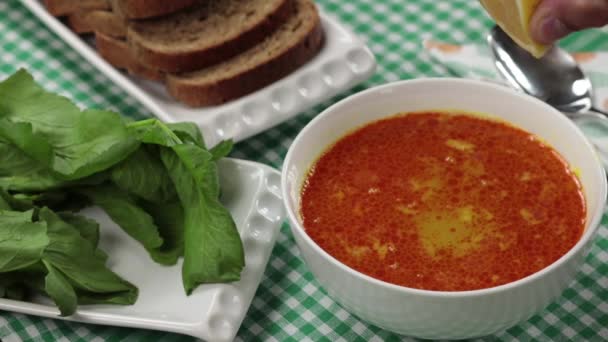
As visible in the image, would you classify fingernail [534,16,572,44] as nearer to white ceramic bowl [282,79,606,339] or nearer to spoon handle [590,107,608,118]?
white ceramic bowl [282,79,606,339]

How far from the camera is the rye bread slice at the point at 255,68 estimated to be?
2.23 m

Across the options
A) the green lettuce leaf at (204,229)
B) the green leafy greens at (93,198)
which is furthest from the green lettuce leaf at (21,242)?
the green lettuce leaf at (204,229)

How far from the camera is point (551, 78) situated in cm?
218

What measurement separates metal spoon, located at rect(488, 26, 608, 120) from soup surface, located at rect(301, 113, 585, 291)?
0.38 metres

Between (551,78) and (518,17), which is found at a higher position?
(518,17)

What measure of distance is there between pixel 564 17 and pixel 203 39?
118cm

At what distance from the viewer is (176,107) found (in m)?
2.26

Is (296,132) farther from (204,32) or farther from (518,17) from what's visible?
(518,17)

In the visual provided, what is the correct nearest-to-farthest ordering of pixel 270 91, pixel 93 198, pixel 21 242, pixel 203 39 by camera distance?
pixel 21 242 → pixel 93 198 → pixel 270 91 → pixel 203 39

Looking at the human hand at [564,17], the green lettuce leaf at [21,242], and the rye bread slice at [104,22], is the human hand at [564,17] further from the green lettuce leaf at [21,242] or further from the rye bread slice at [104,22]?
the rye bread slice at [104,22]

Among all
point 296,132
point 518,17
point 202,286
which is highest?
point 518,17

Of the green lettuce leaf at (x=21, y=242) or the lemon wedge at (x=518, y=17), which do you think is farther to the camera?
the green lettuce leaf at (x=21, y=242)

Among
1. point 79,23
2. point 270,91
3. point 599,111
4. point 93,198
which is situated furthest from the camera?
point 79,23

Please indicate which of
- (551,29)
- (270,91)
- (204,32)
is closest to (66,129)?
(270,91)
